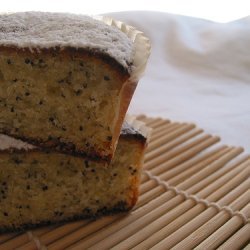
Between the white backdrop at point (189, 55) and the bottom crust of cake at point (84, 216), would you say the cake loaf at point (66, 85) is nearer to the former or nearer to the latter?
the bottom crust of cake at point (84, 216)

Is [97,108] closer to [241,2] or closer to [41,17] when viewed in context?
[41,17]

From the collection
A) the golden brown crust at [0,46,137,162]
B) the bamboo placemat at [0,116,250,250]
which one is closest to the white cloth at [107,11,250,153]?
the bamboo placemat at [0,116,250,250]

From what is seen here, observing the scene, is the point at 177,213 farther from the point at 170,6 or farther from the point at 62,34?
the point at 170,6

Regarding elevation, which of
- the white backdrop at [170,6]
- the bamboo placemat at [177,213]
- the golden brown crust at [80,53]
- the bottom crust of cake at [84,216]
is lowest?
the bottom crust of cake at [84,216]

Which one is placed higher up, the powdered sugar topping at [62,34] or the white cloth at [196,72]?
the powdered sugar topping at [62,34]

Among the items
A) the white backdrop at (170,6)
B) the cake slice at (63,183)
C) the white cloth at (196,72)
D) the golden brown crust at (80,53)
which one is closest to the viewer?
the golden brown crust at (80,53)

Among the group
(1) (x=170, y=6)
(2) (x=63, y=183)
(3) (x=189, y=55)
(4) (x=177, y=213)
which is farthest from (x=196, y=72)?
(2) (x=63, y=183)

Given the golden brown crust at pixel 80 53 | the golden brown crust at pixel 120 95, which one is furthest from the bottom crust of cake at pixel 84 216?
the golden brown crust at pixel 80 53
